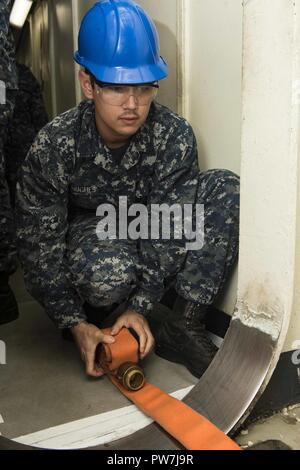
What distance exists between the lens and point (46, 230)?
1688mm

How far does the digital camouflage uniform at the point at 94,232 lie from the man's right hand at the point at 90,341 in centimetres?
5

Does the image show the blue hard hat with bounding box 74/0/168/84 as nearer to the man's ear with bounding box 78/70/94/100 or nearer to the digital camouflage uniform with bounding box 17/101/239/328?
the man's ear with bounding box 78/70/94/100

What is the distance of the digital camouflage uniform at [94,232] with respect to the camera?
1660 mm

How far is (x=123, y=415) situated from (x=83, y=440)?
0.16m

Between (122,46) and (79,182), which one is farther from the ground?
(122,46)

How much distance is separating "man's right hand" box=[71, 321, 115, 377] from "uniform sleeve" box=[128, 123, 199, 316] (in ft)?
0.63

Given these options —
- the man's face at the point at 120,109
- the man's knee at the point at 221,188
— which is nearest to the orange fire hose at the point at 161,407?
the man's knee at the point at 221,188

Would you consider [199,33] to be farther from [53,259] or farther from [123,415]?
[123,415]

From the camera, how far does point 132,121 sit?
1.57 meters

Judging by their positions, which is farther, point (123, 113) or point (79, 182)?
point (79, 182)

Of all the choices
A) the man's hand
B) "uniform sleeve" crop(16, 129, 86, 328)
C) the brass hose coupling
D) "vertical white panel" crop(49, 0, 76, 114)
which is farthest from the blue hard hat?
"vertical white panel" crop(49, 0, 76, 114)

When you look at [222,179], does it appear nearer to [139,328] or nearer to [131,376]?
[139,328]

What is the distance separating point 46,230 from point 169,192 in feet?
1.48

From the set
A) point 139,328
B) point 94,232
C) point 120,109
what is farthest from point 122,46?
point 139,328
